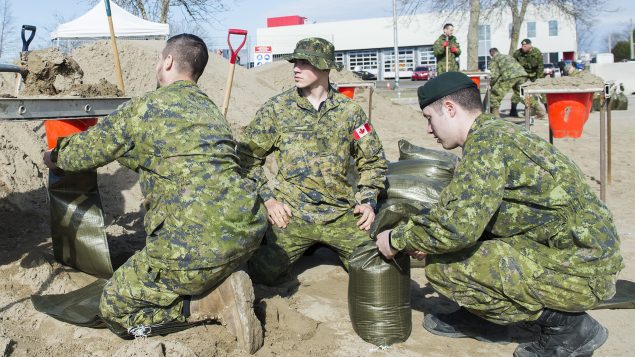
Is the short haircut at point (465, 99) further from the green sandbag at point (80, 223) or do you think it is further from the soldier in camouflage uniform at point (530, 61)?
the soldier in camouflage uniform at point (530, 61)

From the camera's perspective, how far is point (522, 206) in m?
3.31

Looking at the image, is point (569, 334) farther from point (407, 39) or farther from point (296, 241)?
point (407, 39)

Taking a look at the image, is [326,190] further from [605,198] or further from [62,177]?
[605,198]

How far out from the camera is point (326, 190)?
453cm

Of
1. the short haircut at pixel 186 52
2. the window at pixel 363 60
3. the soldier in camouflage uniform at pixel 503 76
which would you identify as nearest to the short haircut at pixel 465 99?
the short haircut at pixel 186 52

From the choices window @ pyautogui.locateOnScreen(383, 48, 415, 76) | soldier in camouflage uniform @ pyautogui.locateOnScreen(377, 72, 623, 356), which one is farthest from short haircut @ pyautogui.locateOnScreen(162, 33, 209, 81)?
window @ pyautogui.locateOnScreen(383, 48, 415, 76)

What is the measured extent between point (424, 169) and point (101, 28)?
9.13 metres

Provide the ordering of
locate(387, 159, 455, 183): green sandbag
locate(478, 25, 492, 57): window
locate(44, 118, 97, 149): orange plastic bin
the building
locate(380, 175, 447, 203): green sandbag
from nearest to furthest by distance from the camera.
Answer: locate(44, 118, 97, 149): orange plastic bin → locate(380, 175, 447, 203): green sandbag → locate(387, 159, 455, 183): green sandbag → locate(478, 25, 492, 57): window → the building

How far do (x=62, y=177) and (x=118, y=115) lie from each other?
3.28ft

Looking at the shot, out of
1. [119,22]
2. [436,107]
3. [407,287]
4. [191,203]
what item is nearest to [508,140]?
[436,107]

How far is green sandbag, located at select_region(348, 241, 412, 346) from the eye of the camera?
374 cm

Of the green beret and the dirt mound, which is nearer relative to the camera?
the green beret

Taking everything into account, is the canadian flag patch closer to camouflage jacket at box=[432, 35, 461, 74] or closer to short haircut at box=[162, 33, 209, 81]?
short haircut at box=[162, 33, 209, 81]

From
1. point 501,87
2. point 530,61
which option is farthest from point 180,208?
point 530,61
